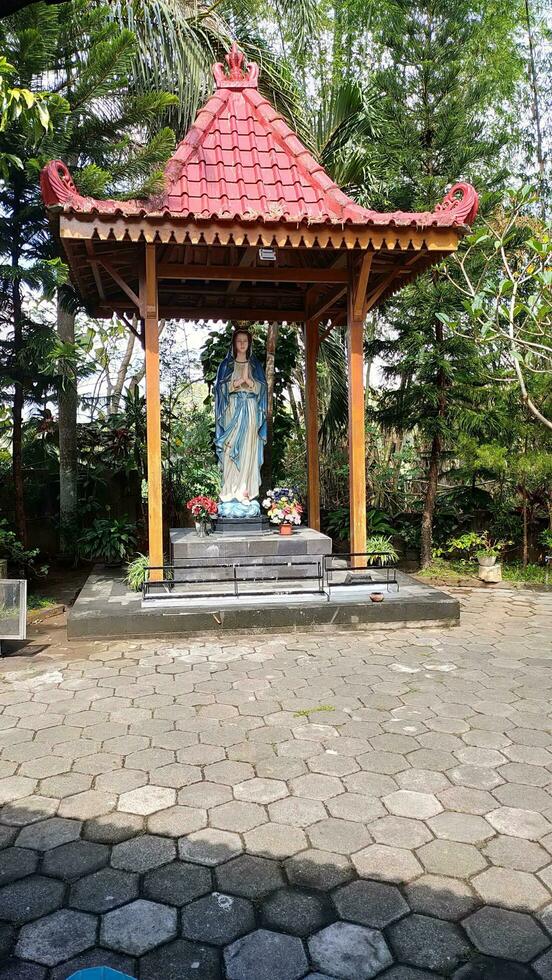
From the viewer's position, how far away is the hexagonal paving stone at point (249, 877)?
7.33 ft

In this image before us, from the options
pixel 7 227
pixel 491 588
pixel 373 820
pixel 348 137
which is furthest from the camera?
pixel 348 137

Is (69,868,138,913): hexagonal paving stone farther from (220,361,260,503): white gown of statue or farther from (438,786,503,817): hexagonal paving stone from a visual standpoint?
(220,361,260,503): white gown of statue

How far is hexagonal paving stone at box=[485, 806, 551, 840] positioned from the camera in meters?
2.58

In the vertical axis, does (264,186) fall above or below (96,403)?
above

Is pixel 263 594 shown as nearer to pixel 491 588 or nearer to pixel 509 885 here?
pixel 491 588

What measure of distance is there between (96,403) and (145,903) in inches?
411

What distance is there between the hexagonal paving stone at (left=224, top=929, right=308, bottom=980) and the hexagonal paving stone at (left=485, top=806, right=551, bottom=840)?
1.01 m

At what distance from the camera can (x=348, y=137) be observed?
10.0 m

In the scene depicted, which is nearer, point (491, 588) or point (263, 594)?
point (263, 594)

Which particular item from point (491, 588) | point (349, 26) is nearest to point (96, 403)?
point (491, 588)

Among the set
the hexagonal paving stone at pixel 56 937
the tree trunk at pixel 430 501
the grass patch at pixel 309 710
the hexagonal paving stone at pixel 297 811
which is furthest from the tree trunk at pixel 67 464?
the hexagonal paving stone at pixel 56 937

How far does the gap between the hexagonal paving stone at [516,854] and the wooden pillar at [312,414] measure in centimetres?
616

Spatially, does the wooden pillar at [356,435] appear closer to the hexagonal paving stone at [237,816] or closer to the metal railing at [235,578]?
the metal railing at [235,578]

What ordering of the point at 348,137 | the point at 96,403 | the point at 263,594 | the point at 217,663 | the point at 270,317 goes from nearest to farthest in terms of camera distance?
the point at 217,663, the point at 263,594, the point at 270,317, the point at 348,137, the point at 96,403
